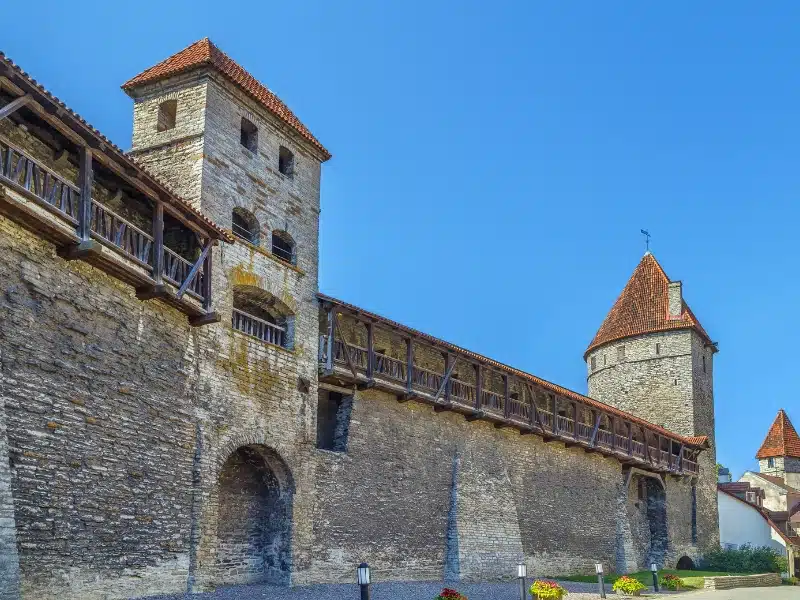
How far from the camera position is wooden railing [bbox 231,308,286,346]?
63.1 ft

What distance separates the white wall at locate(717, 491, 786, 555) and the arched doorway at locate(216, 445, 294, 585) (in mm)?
31274

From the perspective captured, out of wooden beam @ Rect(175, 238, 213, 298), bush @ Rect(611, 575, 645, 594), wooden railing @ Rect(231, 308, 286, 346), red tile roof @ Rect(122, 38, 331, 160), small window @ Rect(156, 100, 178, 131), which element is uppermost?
red tile roof @ Rect(122, 38, 331, 160)

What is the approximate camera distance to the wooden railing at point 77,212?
41.0ft

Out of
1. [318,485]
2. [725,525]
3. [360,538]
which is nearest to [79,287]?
[318,485]

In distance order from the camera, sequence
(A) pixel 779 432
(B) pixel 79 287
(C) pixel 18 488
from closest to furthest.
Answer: (C) pixel 18 488
(B) pixel 79 287
(A) pixel 779 432

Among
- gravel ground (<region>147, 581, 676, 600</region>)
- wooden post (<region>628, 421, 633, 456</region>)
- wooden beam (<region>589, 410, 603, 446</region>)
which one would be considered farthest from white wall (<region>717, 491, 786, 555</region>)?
gravel ground (<region>147, 581, 676, 600</region>)

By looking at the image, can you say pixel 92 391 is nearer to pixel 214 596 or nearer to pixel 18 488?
pixel 18 488

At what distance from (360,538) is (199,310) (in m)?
7.42

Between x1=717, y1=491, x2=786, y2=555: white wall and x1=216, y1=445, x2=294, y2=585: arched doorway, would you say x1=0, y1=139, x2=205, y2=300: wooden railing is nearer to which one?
x1=216, y1=445, x2=294, y2=585: arched doorway

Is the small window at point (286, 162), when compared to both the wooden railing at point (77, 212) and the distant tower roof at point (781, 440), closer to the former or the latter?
the wooden railing at point (77, 212)

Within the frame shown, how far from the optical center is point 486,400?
27578 millimetres

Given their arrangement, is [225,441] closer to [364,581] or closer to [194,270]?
[194,270]

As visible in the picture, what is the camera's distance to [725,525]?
147ft

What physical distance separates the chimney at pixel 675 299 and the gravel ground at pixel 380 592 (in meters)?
21.0
